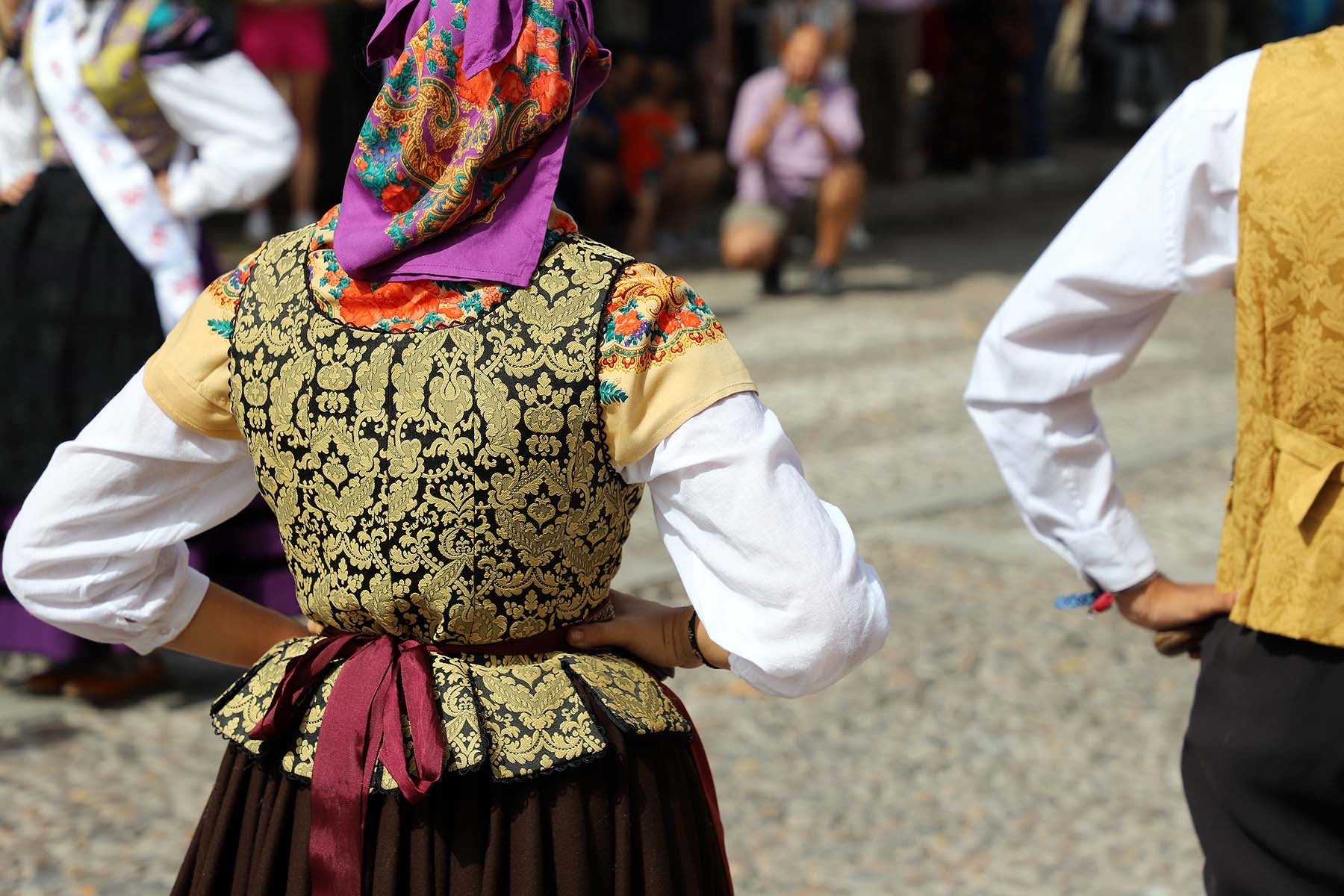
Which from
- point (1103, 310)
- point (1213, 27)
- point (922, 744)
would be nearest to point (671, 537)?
point (1103, 310)

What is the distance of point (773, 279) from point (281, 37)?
3.06 meters

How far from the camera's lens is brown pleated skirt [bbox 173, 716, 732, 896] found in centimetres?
174

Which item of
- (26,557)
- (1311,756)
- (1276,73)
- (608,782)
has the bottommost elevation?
(1311,756)

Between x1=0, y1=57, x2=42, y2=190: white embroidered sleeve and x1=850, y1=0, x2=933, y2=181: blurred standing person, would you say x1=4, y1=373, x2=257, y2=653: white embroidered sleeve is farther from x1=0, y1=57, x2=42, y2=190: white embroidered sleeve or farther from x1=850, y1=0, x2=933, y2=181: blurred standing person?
x1=850, y1=0, x2=933, y2=181: blurred standing person

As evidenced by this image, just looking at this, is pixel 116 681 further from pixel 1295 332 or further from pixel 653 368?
pixel 1295 332

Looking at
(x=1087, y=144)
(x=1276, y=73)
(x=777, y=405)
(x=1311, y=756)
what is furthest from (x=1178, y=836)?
(x=1087, y=144)

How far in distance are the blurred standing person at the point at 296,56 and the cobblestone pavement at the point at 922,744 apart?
5009 mm

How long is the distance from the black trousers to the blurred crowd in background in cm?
641

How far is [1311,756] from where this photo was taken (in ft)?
6.41

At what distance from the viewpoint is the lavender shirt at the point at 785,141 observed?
9.48 meters

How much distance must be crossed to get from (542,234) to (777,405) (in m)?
5.35

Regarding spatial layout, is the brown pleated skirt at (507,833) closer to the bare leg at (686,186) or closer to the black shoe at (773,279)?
the black shoe at (773,279)

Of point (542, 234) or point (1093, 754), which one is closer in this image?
point (542, 234)

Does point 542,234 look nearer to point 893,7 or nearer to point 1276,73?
point 1276,73
